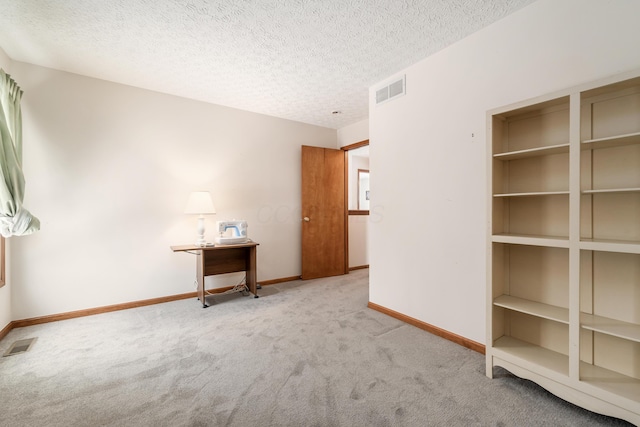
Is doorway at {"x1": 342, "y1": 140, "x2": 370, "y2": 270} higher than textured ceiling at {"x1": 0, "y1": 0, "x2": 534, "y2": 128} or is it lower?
lower

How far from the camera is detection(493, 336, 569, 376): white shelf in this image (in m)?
1.57

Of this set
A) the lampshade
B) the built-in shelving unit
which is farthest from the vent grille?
the built-in shelving unit

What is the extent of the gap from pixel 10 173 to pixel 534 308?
3923 millimetres

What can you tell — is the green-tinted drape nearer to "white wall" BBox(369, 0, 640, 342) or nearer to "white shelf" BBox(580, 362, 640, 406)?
"white wall" BBox(369, 0, 640, 342)

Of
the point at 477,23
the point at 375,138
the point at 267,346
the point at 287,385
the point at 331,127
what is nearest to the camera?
the point at 287,385

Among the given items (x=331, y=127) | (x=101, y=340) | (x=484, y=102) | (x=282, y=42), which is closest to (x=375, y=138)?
(x=484, y=102)

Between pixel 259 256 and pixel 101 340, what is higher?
pixel 259 256

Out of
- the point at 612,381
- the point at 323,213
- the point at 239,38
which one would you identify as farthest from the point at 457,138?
the point at 323,213

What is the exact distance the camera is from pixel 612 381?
142cm

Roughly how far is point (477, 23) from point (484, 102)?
1.94 ft

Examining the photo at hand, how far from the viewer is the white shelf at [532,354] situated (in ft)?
5.13

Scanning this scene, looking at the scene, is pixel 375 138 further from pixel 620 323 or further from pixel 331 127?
pixel 620 323

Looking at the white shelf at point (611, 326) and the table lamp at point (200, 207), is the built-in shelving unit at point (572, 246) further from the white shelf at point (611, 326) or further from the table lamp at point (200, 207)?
the table lamp at point (200, 207)

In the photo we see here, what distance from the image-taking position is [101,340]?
92.3 inches
